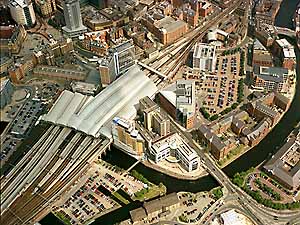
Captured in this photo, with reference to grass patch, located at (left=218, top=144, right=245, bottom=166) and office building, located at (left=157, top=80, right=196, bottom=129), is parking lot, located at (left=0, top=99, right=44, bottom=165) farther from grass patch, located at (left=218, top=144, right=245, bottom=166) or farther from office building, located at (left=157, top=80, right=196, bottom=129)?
grass patch, located at (left=218, top=144, right=245, bottom=166)

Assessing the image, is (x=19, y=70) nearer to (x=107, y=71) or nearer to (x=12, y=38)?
(x=12, y=38)

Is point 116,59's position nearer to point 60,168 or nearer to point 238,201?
point 60,168

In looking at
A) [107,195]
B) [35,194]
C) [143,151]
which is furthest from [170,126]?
[35,194]

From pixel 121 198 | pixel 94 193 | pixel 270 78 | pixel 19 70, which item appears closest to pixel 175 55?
pixel 270 78

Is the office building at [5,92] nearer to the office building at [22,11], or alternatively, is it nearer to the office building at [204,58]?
the office building at [22,11]

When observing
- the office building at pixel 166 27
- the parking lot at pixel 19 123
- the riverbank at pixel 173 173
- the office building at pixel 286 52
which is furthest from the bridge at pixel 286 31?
the parking lot at pixel 19 123

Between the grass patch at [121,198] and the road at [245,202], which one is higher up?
the road at [245,202]
